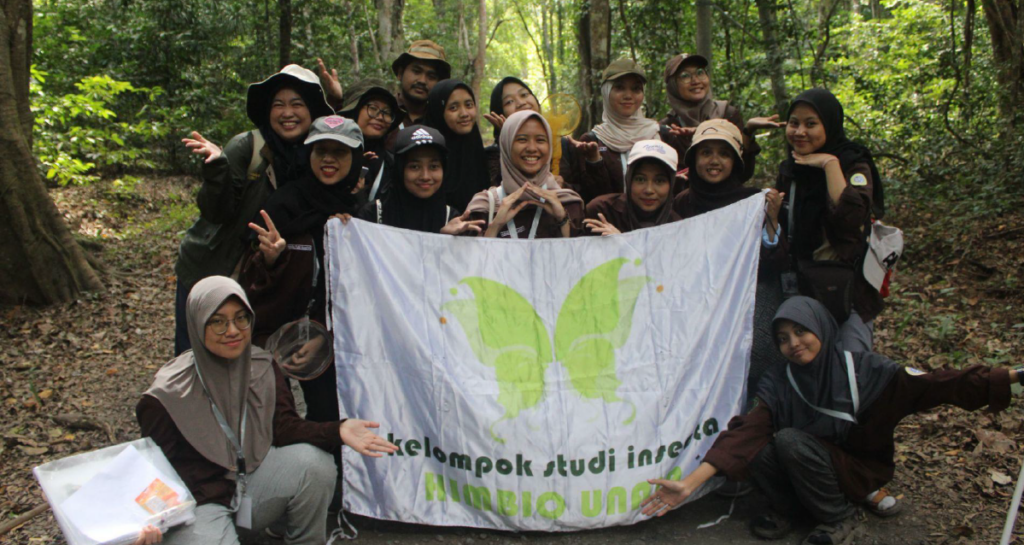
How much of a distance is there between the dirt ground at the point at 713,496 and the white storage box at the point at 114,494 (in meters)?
1.17

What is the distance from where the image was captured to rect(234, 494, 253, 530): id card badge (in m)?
3.23

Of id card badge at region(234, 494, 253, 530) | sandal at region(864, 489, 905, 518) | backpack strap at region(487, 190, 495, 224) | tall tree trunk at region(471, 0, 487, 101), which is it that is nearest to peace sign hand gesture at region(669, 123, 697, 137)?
backpack strap at region(487, 190, 495, 224)

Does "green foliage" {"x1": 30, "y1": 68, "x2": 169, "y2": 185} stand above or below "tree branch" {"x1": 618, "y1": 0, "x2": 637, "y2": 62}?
below

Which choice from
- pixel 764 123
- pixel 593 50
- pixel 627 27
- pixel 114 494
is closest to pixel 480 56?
pixel 627 27

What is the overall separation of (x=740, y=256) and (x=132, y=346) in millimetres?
5432

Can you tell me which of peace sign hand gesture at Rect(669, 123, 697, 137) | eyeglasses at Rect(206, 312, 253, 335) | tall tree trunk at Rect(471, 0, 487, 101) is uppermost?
tall tree trunk at Rect(471, 0, 487, 101)

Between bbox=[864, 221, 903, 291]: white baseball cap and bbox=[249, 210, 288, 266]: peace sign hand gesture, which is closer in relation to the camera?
bbox=[249, 210, 288, 266]: peace sign hand gesture

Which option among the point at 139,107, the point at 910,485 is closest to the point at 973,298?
the point at 910,485

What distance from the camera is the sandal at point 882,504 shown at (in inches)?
149

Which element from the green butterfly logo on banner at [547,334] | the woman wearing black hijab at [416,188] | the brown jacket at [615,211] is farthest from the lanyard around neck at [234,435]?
the brown jacket at [615,211]

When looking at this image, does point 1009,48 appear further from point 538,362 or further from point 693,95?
point 538,362

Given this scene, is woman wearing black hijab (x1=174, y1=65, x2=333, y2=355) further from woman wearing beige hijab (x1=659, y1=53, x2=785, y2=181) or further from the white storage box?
woman wearing beige hijab (x1=659, y1=53, x2=785, y2=181)

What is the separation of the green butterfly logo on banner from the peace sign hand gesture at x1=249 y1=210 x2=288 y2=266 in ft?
2.84

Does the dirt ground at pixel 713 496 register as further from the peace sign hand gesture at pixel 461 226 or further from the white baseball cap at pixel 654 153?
the white baseball cap at pixel 654 153
